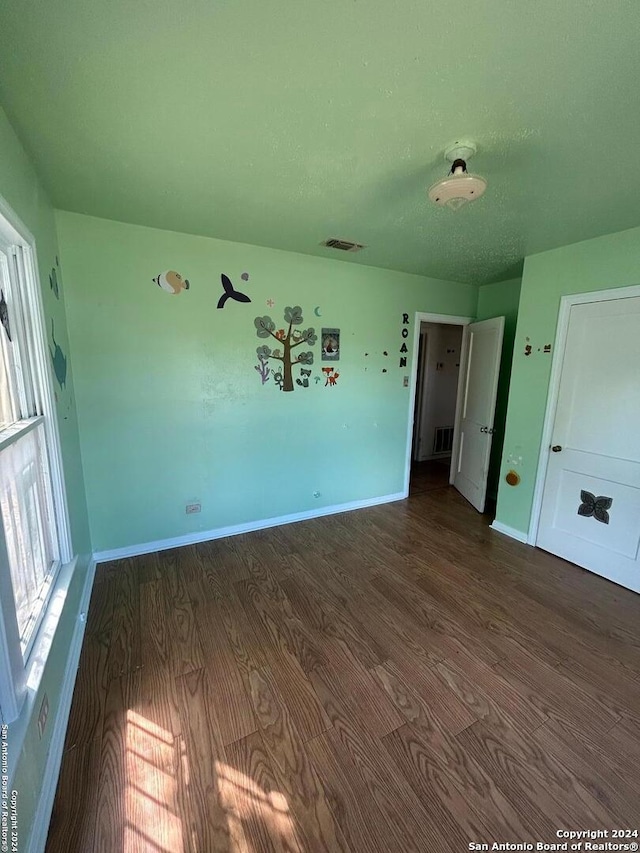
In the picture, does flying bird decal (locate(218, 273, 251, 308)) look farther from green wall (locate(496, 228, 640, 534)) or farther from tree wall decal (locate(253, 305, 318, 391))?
green wall (locate(496, 228, 640, 534))

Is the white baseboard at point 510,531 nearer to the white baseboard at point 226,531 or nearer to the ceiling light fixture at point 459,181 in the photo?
the white baseboard at point 226,531

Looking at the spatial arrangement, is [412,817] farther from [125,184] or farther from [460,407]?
[460,407]

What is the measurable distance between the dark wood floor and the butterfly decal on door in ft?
1.43

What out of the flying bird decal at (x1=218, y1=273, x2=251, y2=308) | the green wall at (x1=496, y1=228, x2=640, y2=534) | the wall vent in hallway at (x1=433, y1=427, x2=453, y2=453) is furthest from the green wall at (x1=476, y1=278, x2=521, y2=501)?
the flying bird decal at (x1=218, y1=273, x2=251, y2=308)

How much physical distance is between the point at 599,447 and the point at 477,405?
125 cm

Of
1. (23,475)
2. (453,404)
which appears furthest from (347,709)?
(453,404)

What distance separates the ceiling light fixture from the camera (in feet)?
4.48

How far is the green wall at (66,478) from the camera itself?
0.96 meters

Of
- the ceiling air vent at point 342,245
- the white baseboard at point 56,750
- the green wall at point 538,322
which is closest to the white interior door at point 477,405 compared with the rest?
the green wall at point 538,322

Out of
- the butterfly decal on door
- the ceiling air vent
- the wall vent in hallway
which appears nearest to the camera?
the butterfly decal on door

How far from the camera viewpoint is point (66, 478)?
72.7 inches

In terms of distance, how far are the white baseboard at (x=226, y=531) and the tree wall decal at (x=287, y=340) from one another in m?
1.25

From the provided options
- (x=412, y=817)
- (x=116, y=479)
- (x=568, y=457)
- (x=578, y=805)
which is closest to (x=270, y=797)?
(x=412, y=817)

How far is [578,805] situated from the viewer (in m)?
1.15
